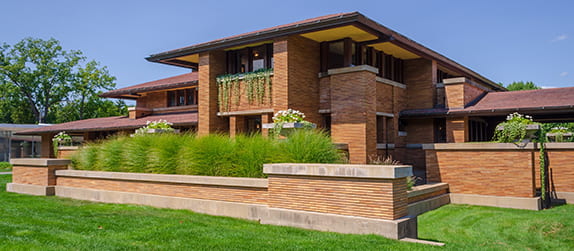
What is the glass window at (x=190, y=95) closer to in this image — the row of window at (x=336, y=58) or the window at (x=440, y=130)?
the row of window at (x=336, y=58)

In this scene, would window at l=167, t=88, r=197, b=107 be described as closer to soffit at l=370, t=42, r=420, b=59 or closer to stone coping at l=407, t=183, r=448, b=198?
soffit at l=370, t=42, r=420, b=59

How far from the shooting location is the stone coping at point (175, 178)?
31.7ft

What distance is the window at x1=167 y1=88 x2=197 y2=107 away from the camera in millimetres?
23922

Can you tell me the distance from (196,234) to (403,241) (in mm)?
3499

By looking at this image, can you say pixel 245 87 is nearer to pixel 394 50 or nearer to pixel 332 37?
pixel 332 37

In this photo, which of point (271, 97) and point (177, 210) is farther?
point (271, 97)

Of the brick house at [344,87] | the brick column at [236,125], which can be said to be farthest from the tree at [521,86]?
the brick column at [236,125]

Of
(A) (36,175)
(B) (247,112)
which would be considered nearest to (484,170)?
(B) (247,112)

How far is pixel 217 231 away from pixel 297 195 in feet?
5.97

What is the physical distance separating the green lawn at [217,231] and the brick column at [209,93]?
286 inches

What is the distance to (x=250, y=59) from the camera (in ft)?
59.8

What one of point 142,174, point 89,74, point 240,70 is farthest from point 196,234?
point 89,74

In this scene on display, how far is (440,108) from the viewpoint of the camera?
63.2 feet

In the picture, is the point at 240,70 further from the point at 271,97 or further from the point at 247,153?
the point at 247,153
